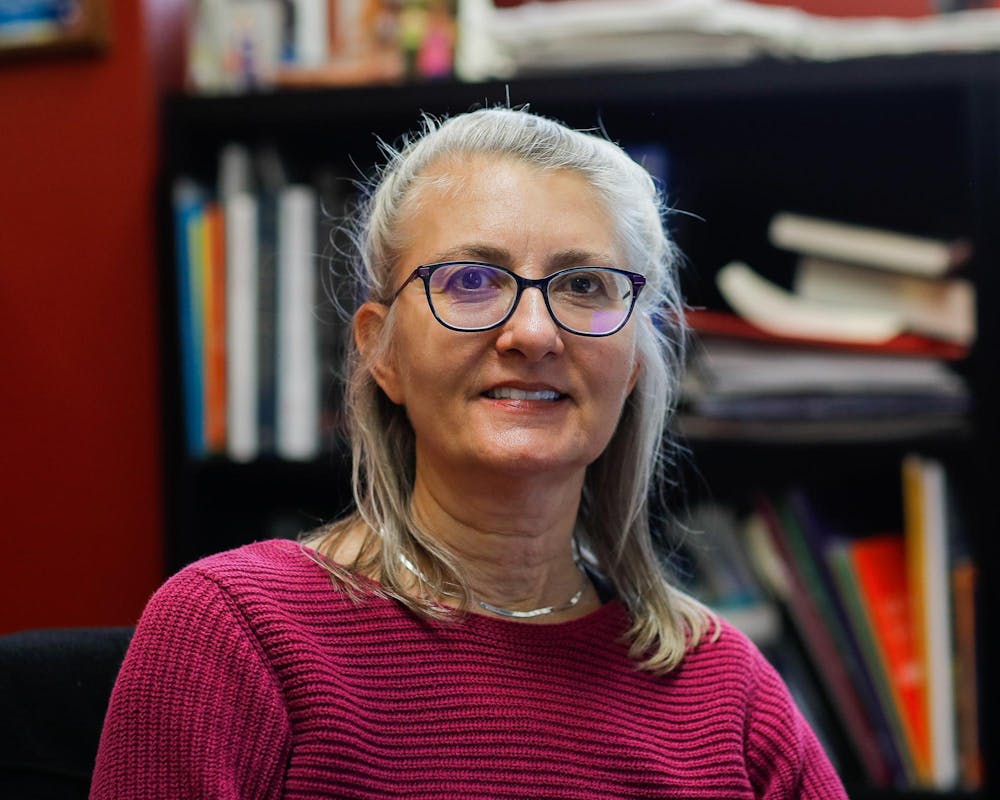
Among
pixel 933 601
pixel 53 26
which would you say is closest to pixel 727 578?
pixel 933 601

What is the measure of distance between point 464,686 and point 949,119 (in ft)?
3.95

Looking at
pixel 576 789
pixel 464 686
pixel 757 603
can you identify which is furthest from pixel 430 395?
pixel 757 603

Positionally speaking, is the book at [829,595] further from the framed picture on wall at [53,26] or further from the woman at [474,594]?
the framed picture on wall at [53,26]

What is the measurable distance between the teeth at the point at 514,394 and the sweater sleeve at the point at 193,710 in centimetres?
28

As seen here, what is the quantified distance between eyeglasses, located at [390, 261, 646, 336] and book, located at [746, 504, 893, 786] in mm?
792

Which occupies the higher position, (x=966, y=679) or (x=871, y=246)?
(x=871, y=246)

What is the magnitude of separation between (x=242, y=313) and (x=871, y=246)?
2.97ft

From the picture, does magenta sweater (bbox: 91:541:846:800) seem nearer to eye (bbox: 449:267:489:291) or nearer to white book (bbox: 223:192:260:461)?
eye (bbox: 449:267:489:291)

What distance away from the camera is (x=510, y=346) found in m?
1.06

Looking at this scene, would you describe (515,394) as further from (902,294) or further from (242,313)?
(902,294)

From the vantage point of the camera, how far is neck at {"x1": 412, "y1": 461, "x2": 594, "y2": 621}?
1134 millimetres

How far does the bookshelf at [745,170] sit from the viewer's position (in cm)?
164

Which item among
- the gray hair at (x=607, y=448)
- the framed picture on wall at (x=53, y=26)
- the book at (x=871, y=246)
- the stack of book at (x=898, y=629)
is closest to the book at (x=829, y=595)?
the stack of book at (x=898, y=629)

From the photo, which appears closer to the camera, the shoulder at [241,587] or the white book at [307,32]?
the shoulder at [241,587]
